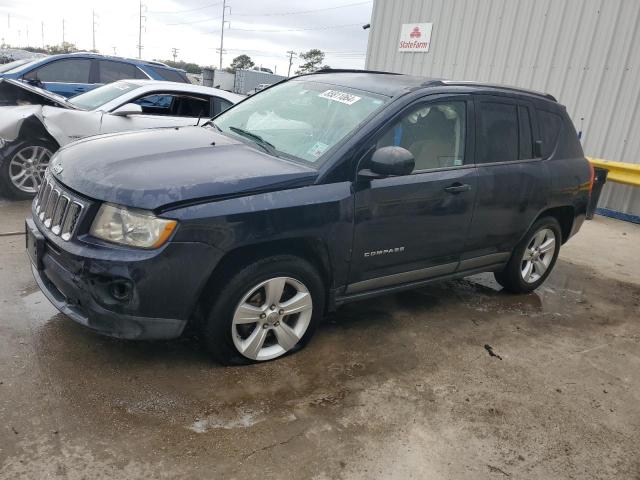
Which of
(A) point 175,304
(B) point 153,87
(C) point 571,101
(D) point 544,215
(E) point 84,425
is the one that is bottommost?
(E) point 84,425

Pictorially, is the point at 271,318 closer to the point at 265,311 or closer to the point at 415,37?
the point at 265,311

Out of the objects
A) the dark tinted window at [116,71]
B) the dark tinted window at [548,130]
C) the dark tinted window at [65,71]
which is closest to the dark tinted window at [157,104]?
the dark tinted window at [116,71]

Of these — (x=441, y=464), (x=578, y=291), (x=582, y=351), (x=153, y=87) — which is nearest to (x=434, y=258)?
(x=582, y=351)

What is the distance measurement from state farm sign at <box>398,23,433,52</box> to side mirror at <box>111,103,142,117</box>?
23.3 feet

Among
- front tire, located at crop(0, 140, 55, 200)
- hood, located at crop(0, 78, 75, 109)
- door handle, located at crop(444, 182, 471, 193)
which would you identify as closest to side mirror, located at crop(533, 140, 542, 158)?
door handle, located at crop(444, 182, 471, 193)

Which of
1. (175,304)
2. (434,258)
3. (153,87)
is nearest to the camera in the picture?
(175,304)

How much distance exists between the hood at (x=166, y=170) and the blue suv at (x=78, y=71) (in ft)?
21.6

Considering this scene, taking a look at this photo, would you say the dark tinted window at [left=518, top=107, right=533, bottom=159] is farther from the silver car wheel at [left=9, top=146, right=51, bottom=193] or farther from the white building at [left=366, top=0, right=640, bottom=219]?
the white building at [left=366, top=0, right=640, bottom=219]

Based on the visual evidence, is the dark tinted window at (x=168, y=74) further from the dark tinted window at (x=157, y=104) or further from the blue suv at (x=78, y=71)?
the dark tinted window at (x=157, y=104)

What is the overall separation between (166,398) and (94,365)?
536mm

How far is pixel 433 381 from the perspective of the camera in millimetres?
3367

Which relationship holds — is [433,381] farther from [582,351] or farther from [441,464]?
[582,351]

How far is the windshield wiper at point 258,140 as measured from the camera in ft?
11.5

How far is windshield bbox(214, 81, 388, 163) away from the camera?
3457mm
